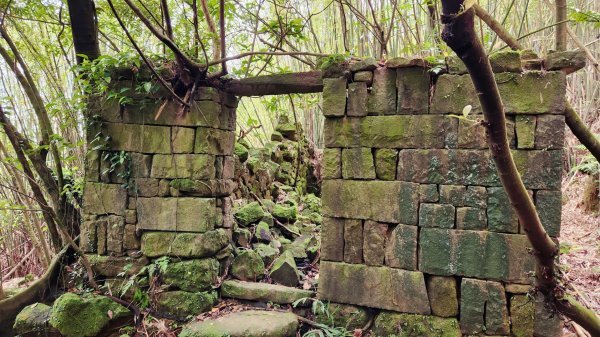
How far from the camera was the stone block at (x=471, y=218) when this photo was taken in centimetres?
288

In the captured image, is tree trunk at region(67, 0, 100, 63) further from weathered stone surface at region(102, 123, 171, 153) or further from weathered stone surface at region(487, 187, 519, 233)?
weathered stone surface at region(487, 187, 519, 233)

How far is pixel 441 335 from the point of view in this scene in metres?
2.93

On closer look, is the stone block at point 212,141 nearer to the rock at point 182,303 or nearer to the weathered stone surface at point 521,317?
the rock at point 182,303

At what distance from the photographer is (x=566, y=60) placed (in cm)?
271

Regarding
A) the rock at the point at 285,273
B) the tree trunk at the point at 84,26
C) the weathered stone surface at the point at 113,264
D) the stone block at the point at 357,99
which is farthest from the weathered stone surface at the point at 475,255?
the tree trunk at the point at 84,26

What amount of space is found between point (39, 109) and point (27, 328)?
2363 millimetres

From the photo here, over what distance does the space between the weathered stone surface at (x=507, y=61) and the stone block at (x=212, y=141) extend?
104 inches

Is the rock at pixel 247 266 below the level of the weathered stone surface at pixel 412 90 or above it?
below

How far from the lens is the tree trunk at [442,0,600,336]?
2.59ft

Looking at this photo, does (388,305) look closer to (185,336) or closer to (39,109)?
(185,336)

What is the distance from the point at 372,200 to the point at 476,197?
82 centimetres

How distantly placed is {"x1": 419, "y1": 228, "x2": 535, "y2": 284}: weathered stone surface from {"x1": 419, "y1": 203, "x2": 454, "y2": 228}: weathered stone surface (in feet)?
0.17

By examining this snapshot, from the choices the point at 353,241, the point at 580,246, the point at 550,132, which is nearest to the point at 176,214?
the point at 353,241

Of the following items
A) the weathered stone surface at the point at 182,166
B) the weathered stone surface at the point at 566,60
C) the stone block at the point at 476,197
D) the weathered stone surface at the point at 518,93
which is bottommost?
the stone block at the point at 476,197
